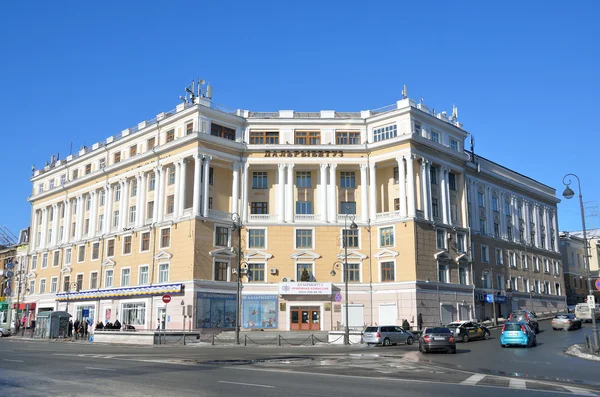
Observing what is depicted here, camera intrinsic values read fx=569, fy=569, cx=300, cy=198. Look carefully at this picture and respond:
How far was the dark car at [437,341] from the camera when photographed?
32.3 meters

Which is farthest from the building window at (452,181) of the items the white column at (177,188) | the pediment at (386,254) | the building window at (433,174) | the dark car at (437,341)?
the dark car at (437,341)

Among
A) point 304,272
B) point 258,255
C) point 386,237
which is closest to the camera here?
point 304,272

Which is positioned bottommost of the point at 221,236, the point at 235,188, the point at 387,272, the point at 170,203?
the point at 387,272

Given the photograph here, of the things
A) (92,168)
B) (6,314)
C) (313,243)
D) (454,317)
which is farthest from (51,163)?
(454,317)

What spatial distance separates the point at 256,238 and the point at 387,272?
46.5 ft

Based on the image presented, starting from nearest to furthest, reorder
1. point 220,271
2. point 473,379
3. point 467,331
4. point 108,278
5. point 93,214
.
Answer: point 473,379 < point 467,331 < point 220,271 < point 108,278 < point 93,214

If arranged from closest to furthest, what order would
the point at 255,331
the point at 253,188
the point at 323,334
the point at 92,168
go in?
the point at 323,334
the point at 255,331
the point at 253,188
the point at 92,168

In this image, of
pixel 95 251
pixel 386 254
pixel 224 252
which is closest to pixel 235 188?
pixel 224 252

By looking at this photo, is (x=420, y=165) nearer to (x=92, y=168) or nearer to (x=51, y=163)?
(x=92, y=168)

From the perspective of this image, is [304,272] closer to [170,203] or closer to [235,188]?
[235,188]

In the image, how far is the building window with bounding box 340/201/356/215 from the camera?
6197cm

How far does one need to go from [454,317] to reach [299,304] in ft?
52.9

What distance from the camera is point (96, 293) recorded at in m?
65.8

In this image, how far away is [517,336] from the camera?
116 feet
